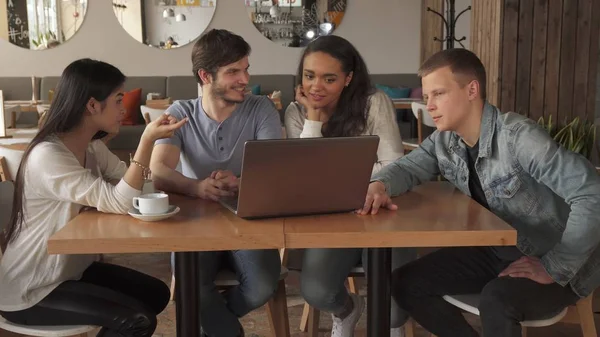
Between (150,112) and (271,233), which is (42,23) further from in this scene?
(271,233)

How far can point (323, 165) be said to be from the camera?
1.59 m

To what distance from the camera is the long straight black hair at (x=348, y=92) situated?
93.1 inches

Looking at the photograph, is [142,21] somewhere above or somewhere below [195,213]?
above

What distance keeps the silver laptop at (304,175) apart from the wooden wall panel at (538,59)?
344cm

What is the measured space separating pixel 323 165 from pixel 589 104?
12.3ft

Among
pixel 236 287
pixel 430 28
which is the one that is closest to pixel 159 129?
pixel 236 287

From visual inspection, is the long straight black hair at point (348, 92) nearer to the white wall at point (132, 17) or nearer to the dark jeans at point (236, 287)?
the dark jeans at point (236, 287)

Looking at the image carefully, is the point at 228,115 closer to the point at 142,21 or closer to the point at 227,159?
the point at 227,159

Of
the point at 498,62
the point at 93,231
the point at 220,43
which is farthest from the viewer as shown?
the point at 498,62

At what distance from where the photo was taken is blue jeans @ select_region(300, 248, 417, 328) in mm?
2102

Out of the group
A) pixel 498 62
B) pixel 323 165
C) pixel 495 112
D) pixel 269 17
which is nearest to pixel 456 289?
pixel 495 112

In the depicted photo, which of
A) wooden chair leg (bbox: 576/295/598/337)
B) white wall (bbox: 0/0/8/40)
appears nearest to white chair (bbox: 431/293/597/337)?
wooden chair leg (bbox: 576/295/598/337)

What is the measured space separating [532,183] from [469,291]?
13.6 inches

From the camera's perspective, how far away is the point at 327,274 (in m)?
2.10
